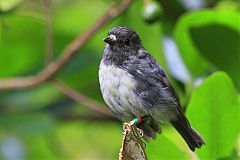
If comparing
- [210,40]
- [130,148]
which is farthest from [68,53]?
[130,148]

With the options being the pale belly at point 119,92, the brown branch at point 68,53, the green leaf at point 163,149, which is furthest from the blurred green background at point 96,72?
the pale belly at point 119,92

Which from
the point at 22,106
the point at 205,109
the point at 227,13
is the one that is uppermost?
the point at 22,106

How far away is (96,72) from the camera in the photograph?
4215 millimetres

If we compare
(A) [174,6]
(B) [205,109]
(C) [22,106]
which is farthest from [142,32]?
(C) [22,106]

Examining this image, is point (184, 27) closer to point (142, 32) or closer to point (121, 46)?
point (142, 32)

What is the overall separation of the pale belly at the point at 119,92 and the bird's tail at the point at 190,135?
273mm

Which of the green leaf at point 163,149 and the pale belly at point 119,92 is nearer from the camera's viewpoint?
the pale belly at point 119,92

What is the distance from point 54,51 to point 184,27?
1151 millimetres

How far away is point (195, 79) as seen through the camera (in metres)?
3.45

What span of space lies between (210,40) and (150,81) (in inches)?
31.0

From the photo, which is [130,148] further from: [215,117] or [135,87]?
[215,117]

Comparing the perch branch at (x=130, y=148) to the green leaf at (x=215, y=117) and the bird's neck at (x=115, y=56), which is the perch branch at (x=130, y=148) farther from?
the green leaf at (x=215, y=117)

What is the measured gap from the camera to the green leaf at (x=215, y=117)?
8.96 feet

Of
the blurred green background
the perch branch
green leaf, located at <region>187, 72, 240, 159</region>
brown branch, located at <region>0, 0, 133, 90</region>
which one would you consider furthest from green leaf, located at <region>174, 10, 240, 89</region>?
the perch branch
